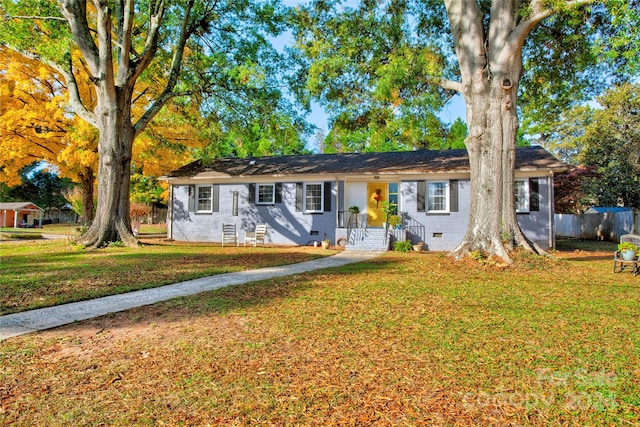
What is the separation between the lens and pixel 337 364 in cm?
342

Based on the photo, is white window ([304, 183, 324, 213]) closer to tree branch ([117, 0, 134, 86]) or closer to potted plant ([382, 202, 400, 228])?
potted plant ([382, 202, 400, 228])

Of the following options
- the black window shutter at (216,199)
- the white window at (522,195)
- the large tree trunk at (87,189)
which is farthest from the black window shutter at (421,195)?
the large tree trunk at (87,189)

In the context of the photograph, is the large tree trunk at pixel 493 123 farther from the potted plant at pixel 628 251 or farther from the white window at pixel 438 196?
the white window at pixel 438 196

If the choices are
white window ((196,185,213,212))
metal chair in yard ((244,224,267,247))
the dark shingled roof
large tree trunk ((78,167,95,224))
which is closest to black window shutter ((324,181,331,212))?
the dark shingled roof

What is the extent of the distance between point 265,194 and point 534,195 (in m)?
11.3

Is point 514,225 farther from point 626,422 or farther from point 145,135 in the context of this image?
point 145,135

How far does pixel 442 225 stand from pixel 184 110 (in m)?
12.5

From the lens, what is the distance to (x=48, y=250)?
12898 mm

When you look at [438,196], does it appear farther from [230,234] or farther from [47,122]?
[47,122]

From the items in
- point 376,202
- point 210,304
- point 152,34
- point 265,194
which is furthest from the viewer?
point 265,194

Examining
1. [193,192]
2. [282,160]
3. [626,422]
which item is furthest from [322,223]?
[626,422]

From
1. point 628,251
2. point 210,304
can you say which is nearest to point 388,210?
point 628,251

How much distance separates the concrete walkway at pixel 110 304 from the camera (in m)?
4.58

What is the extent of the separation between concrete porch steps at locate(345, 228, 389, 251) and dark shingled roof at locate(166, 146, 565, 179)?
249 cm
